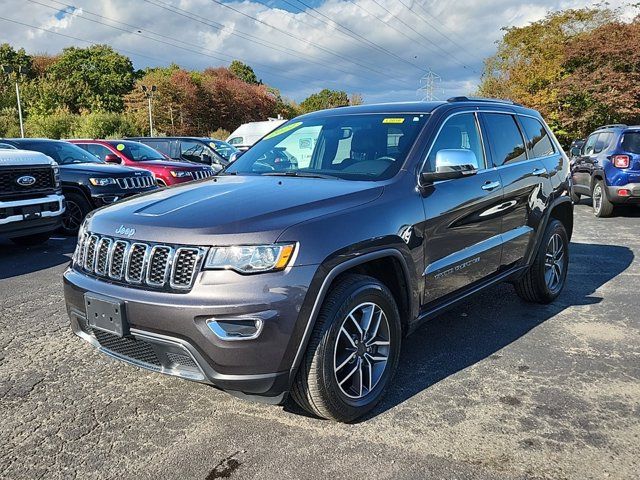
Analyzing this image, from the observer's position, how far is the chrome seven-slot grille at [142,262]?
261 centimetres

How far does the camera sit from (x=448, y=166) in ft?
11.2

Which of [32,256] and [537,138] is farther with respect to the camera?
[32,256]

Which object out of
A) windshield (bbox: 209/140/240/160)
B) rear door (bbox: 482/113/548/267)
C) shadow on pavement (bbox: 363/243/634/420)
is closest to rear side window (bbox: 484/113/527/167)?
rear door (bbox: 482/113/548/267)

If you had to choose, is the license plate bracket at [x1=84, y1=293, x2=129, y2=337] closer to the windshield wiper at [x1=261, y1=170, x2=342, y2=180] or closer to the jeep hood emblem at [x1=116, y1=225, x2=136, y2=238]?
the jeep hood emblem at [x1=116, y1=225, x2=136, y2=238]

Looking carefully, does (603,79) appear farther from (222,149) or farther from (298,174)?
(298,174)

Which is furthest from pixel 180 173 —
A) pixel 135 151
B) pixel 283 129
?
pixel 283 129

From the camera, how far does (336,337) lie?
9.13ft

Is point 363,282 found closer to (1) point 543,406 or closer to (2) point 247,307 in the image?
(2) point 247,307

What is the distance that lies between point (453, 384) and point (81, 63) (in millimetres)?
65047

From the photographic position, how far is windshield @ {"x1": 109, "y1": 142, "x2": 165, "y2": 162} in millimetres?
11501

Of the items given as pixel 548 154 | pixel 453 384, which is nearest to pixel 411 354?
pixel 453 384

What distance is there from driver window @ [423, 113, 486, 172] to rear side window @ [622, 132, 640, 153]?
720 cm

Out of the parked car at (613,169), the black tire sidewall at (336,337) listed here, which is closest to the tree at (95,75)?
the parked car at (613,169)

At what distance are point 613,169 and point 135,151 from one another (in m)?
9.40
